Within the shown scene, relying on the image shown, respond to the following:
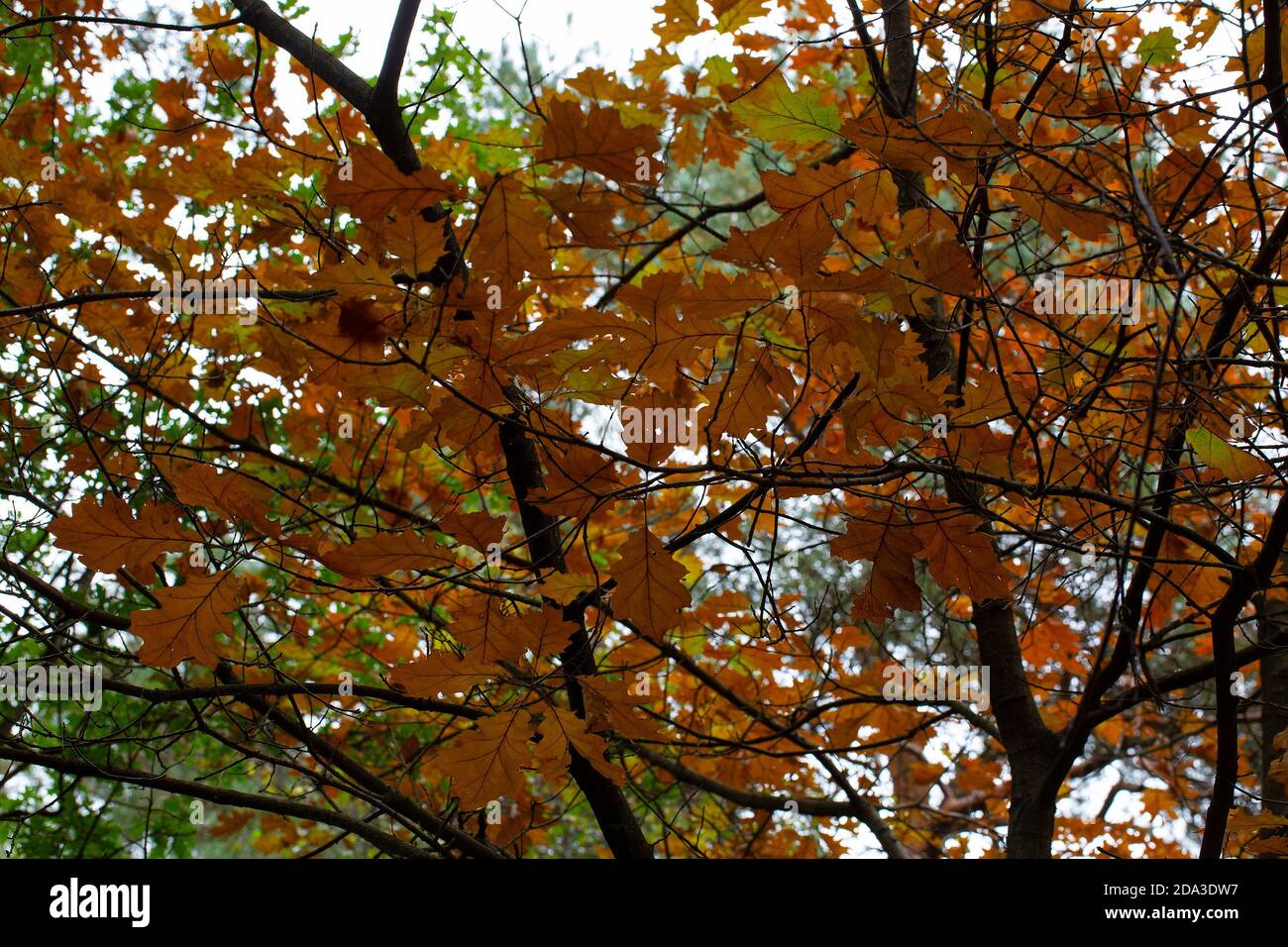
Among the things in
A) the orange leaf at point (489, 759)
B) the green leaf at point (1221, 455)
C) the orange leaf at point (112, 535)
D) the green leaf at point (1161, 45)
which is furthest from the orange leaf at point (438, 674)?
the green leaf at point (1161, 45)

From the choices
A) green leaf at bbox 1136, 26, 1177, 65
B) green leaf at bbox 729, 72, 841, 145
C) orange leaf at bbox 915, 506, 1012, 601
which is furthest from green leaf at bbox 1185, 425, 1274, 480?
green leaf at bbox 1136, 26, 1177, 65

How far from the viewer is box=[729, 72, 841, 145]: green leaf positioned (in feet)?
4.58

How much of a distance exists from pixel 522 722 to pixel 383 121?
112 centimetres

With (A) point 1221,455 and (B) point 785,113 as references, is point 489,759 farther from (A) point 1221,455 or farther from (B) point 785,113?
(A) point 1221,455

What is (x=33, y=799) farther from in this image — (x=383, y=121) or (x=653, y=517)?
(x=383, y=121)

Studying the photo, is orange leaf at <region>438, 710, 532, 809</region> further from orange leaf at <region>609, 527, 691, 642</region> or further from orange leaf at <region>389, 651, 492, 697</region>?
orange leaf at <region>609, 527, 691, 642</region>

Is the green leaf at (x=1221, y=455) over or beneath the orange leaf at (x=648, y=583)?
over

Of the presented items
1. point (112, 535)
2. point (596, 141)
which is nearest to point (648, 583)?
point (596, 141)

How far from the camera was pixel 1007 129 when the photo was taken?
1.46 metres

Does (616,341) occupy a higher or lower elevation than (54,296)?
lower

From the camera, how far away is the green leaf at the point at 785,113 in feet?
4.58

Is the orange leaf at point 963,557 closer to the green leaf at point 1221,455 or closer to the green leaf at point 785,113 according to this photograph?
the green leaf at point 1221,455

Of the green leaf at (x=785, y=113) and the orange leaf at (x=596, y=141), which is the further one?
the green leaf at (x=785, y=113)
